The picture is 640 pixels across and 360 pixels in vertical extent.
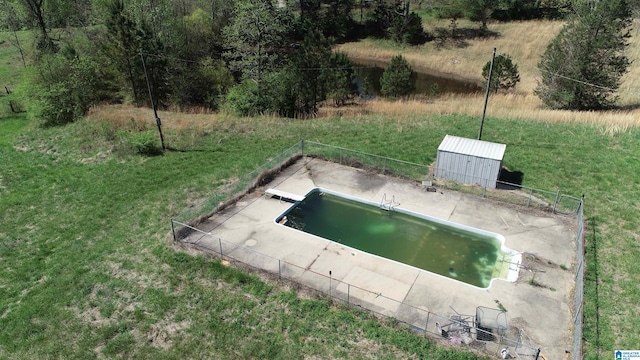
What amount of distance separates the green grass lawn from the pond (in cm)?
1708

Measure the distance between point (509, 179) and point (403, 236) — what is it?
26.5 feet

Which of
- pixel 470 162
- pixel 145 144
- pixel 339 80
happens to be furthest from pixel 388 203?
pixel 339 80

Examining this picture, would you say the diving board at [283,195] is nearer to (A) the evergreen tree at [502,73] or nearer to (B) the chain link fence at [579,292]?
(B) the chain link fence at [579,292]

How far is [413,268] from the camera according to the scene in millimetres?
17812

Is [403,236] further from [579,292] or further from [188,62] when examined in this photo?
[188,62]

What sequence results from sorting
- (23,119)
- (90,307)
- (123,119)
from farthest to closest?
(23,119)
(123,119)
(90,307)

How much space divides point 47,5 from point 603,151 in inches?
2242

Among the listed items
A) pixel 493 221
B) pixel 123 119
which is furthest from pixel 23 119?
pixel 493 221

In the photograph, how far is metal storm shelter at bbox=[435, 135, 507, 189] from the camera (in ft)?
74.8

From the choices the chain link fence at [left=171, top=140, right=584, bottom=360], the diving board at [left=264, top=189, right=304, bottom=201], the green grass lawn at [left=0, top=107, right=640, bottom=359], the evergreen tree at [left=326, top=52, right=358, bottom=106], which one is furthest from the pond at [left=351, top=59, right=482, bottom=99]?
the diving board at [left=264, top=189, right=304, bottom=201]

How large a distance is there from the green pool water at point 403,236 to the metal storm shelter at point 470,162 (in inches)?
151

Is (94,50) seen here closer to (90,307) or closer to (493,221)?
(90,307)

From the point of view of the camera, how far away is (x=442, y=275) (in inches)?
697

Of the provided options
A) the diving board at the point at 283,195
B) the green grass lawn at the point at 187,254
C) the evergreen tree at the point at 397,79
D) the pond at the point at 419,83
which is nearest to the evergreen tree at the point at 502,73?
the pond at the point at 419,83
